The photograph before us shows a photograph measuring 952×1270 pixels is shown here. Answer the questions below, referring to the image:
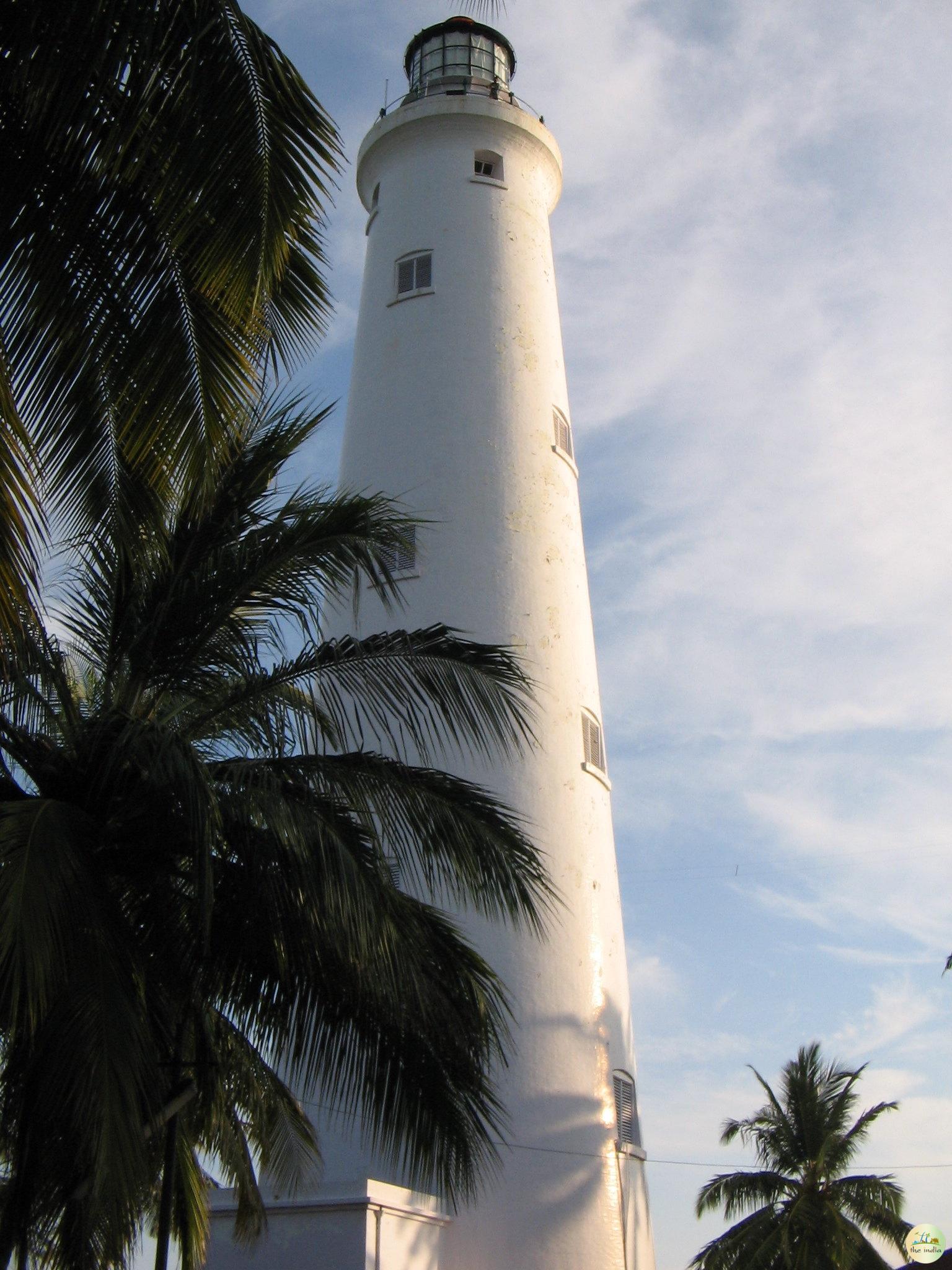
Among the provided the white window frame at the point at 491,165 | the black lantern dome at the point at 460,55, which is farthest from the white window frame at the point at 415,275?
the black lantern dome at the point at 460,55

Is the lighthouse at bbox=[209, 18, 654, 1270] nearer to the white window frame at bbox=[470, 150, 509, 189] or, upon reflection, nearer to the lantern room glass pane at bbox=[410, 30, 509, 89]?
the white window frame at bbox=[470, 150, 509, 189]

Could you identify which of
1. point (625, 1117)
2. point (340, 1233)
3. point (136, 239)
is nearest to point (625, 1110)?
point (625, 1117)

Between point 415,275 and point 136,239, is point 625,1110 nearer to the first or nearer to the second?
point 415,275

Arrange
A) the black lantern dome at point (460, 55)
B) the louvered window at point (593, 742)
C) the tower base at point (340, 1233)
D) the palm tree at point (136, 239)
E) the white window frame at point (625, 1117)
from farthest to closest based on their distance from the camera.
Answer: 1. the black lantern dome at point (460, 55)
2. the louvered window at point (593, 742)
3. the white window frame at point (625, 1117)
4. the tower base at point (340, 1233)
5. the palm tree at point (136, 239)

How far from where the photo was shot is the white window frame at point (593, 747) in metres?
17.2

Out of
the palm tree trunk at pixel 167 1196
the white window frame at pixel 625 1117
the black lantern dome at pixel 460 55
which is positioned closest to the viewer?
the palm tree trunk at pixel 167 1196

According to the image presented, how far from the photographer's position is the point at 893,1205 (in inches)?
910

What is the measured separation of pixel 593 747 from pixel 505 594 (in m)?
2.24

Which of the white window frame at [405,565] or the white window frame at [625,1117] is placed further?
the white window frame at [405,565]

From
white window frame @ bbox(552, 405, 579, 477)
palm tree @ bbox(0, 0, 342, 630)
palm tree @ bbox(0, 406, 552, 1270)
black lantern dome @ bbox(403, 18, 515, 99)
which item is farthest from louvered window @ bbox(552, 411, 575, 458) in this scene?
palm tree @ bbox(0, 0, 342, 630)

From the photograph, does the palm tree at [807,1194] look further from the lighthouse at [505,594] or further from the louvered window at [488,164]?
the louvered window at [488,164]

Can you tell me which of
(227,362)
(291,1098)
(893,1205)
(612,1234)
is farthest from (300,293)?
(893,1205)

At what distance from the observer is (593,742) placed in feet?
57.7

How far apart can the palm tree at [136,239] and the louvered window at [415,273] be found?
12.1m
